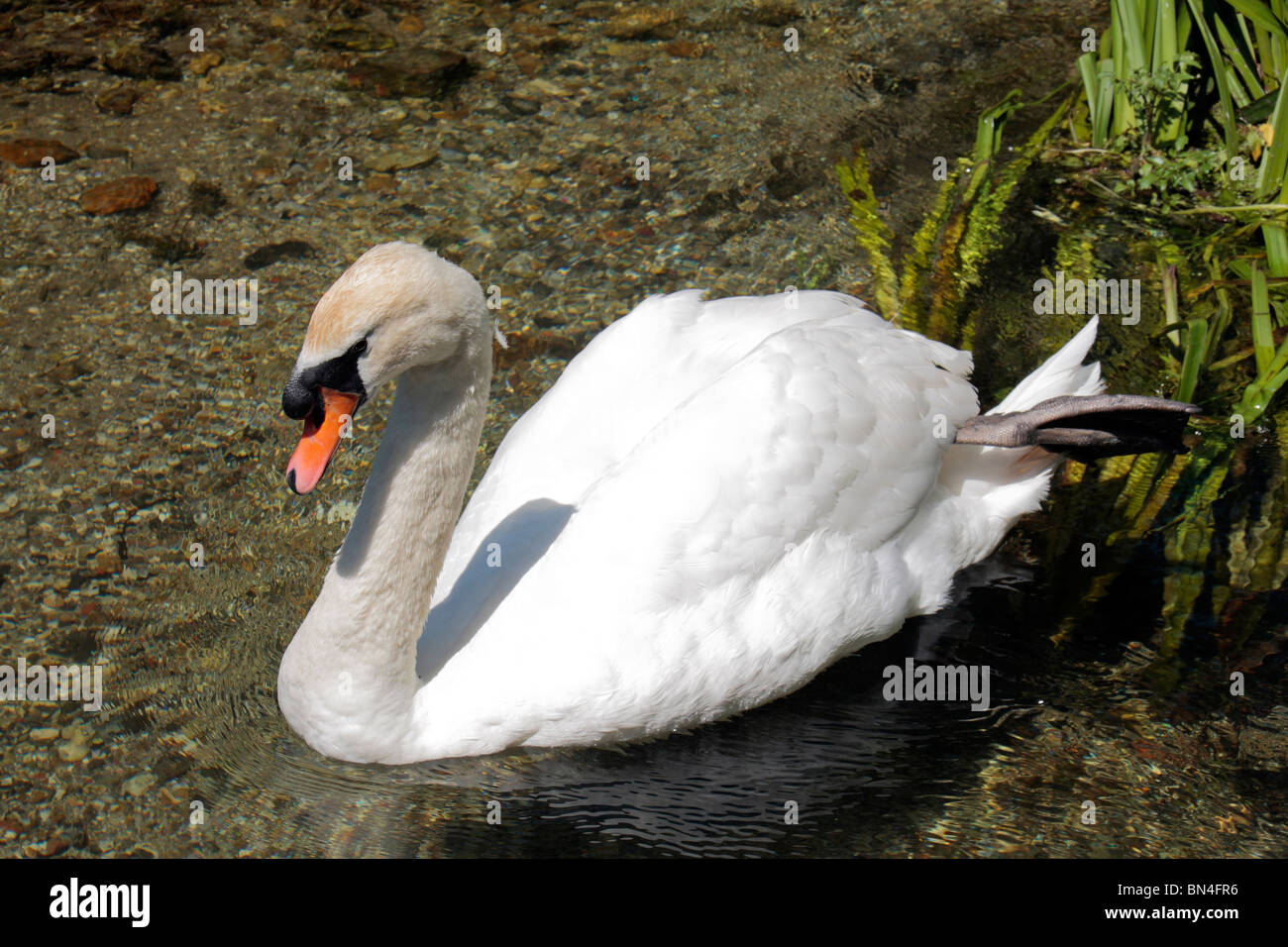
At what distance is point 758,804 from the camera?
4359mm

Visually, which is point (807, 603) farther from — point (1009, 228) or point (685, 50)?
point (685, 50)

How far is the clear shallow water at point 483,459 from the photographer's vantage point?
428 centimetres

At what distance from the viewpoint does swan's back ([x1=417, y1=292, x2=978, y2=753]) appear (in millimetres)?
4203

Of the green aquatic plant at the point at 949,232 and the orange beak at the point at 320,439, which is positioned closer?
the orange beak at the point at 320,439

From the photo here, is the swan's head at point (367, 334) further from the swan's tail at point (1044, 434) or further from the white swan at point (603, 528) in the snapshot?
the swan's tail at point (1044, 434)

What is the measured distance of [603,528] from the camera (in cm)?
431

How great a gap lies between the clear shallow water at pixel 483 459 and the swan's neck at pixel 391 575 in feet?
0.82
